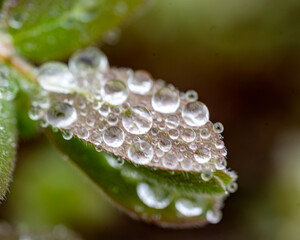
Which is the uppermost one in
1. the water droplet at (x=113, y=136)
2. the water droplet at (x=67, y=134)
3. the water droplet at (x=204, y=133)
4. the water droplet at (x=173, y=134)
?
the water droplet at (x=204, y=133)

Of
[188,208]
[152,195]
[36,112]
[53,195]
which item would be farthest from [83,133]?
[53,195]

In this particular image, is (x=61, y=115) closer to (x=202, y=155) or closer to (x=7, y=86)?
(x=7, y=86)

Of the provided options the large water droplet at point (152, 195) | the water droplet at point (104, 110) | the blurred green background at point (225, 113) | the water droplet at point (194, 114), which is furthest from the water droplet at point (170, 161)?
the blurred green background at point (225, 113)

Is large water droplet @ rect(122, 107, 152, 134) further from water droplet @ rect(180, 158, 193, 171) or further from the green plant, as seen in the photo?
water droplet @ rect(180, 158, 193, 171)

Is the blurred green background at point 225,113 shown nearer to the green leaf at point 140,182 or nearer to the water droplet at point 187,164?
the green leaf at point 140,182

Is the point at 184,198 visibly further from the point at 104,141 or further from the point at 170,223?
the point at 104,141
